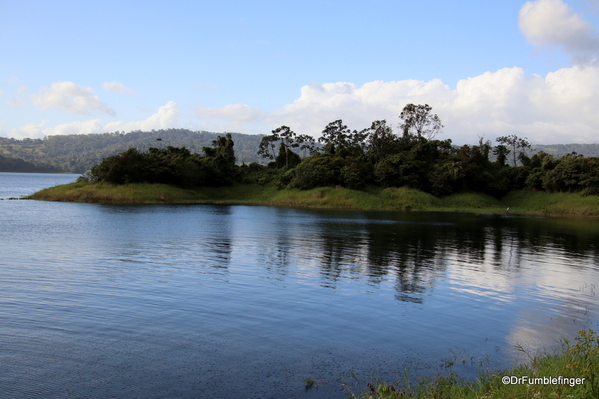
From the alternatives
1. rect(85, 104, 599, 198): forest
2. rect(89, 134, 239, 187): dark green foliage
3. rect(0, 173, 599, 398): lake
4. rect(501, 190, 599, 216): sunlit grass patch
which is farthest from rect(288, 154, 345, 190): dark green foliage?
rect(0, 173, 599, 398): lake

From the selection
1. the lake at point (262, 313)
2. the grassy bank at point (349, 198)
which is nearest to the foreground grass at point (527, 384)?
the lake at point (262, 313)

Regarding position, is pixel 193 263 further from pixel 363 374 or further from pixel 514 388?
pixel 514 388

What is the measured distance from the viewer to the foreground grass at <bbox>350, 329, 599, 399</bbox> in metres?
6.91

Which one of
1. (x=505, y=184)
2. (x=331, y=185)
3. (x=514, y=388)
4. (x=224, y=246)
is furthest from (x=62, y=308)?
(x=505, y=184)

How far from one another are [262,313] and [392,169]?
67522 mm

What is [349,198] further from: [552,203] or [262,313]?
[262,313]

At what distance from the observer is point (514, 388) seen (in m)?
7.64

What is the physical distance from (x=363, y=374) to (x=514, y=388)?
10.5 feet

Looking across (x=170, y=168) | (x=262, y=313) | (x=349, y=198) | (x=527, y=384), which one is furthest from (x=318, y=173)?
(x=527, y=384)

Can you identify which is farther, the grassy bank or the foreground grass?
the grassy bank

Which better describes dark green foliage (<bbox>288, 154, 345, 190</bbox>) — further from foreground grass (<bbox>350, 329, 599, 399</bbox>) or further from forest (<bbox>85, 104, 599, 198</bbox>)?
foreground grass (<bbox>350, 329, 599, 399</bbox>)

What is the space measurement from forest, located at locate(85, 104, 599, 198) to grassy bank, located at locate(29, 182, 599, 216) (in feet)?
6.44

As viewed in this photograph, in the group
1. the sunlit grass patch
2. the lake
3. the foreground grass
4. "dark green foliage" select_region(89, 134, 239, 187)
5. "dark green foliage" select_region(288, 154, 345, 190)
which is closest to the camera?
the foreground grass

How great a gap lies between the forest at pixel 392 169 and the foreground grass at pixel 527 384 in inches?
2731
